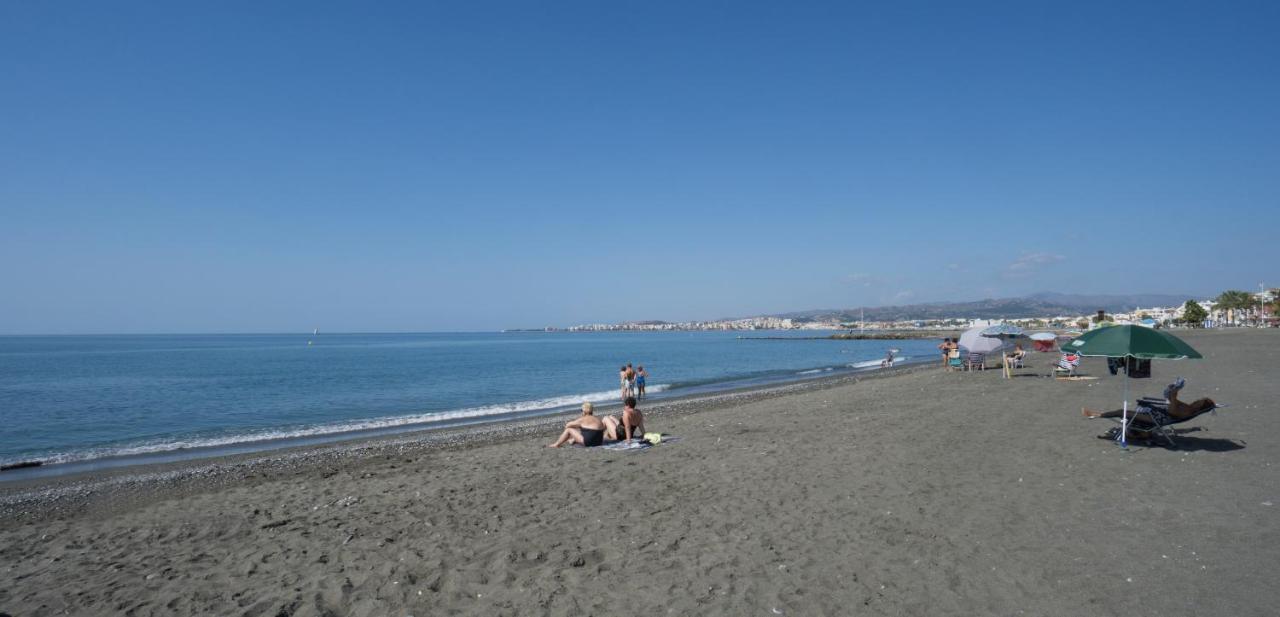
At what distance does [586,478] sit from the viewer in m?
9.20

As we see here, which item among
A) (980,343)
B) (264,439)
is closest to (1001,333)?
(980,343)

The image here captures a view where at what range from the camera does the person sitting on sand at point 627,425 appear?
12.0 meters

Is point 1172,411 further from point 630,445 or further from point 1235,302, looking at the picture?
point 1235,302

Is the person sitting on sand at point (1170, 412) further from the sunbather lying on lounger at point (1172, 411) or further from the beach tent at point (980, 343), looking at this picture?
the beach tent at point (980, 343)

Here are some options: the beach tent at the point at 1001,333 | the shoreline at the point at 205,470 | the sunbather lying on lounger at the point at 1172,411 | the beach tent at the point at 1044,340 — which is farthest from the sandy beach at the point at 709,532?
the beach tent at the point at 1044,340

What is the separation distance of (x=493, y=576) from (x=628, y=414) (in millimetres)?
6430

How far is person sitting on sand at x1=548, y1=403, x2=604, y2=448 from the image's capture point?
1198 cm

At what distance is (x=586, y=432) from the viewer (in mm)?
12000

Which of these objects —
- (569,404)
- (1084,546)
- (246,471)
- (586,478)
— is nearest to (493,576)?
(586,478)

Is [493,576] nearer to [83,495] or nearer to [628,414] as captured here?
[628,414]

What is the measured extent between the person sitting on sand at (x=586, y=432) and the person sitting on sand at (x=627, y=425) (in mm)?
151

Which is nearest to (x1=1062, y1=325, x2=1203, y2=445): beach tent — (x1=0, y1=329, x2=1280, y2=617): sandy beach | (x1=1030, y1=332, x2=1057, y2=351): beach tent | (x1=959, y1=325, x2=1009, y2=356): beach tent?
(x1=0, y1=329, x2=1280, y2=617): sandy beach

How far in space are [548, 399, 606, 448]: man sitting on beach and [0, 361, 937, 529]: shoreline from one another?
99.8 inches

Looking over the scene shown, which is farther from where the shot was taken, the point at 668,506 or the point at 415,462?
the point at 415,462
